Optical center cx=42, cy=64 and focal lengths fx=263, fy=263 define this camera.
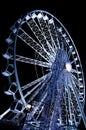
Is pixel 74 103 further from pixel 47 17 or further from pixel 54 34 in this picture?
pixel 47 17

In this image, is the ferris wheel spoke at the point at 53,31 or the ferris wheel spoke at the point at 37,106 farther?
the ferris wheel spoke at the point at 53,31

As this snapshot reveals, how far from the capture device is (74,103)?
14.0m

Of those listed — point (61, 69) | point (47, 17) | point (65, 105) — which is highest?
point (47, 17)

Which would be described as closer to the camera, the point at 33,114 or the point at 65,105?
the point at 33,114

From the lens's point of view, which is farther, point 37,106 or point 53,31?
point 53,31

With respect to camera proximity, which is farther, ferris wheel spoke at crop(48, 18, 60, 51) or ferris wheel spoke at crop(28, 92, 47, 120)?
ferris wheel spoke at crop(48, 18, 60, 51)

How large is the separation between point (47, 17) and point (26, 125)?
22.5 ft

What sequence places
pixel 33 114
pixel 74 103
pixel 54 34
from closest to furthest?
pixel 33 114 < pixel 74 103 < pixel 54 34

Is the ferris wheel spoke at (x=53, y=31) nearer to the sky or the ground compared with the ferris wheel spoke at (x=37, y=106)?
nearer to the sky

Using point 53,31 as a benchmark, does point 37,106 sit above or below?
below

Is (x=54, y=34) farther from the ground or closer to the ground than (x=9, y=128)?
farther from the ground

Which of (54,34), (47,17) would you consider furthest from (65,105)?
(47,17)

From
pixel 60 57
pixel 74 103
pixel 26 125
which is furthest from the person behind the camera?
pixel 74 103

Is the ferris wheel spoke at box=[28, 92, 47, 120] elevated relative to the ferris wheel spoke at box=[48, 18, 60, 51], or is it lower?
lower
